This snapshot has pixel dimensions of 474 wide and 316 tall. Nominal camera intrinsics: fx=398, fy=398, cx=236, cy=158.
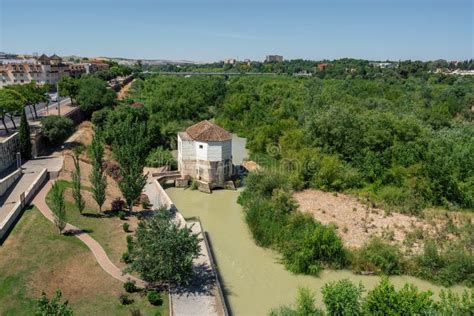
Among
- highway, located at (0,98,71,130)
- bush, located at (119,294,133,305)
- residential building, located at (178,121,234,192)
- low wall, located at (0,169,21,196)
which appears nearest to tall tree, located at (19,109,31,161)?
low wall, located at (0,169,21,196)

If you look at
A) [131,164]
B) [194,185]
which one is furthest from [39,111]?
[131,164]

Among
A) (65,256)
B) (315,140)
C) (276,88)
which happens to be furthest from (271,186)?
(276,88)

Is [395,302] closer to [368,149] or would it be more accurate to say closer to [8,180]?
[368,149]

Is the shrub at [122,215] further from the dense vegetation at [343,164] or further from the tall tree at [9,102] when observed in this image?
the tall tree at [9,102]

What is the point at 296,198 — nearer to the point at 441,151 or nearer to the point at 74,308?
the point at 441,151

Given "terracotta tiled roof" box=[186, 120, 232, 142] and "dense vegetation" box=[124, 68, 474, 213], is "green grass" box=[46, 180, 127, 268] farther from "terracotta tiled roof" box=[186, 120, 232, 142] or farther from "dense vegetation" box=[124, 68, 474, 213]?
"dense vegetation" box=[124, 68, 474, 213]

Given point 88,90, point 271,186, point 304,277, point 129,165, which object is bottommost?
point 304,277

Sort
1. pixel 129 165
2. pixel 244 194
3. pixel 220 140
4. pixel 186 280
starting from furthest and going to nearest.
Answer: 1. pixel 220 140
2. pixel 244 194
3. pixel 129 165
4. pixel 186 280
